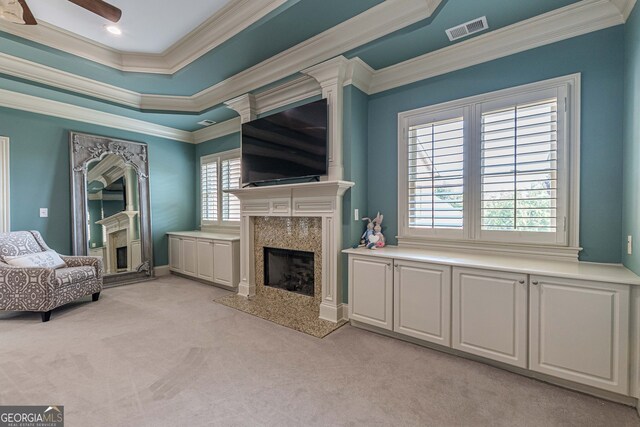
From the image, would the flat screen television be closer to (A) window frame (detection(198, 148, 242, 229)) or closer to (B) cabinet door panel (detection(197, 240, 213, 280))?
(A) window frame (detection(198, 148, 242, 229))

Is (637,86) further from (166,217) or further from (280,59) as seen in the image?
(166,217)

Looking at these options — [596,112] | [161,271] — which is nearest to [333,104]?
[596,112]

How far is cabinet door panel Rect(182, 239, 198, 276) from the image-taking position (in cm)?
495

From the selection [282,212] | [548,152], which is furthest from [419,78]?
[282,212]

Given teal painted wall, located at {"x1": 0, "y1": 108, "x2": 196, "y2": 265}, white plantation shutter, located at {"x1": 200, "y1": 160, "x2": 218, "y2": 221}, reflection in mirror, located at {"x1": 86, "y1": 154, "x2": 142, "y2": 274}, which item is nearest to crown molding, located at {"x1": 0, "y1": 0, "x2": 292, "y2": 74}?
teal painted wall, located at {"x1": 0, "y1": 108, "x2": 196, "y2": 265}

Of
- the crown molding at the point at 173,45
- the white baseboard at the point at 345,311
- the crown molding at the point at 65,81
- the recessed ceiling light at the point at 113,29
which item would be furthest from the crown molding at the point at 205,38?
the white baseboard at the point at 345,311

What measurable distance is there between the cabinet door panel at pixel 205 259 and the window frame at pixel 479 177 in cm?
321

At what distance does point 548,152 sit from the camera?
239cm

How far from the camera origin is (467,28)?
99.0 inches

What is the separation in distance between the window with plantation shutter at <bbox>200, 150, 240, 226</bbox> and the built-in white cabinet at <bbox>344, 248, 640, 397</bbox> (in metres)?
3.13

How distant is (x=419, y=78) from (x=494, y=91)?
2.61 feet

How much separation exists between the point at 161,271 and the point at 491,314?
5.57 m

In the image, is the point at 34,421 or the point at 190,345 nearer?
the point at 34,421

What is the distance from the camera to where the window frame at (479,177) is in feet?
7.61
